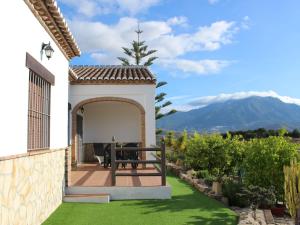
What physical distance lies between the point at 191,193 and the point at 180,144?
9726 mm

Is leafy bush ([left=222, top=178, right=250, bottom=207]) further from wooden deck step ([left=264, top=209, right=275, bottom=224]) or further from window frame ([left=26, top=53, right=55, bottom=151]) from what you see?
window frame ([left=26, top=53, right=55, bottom=151])

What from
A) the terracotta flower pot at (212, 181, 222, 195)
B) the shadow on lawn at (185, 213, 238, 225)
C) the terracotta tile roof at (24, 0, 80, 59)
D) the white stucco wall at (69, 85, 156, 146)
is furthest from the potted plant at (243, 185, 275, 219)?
the white stucco wall at (69, 85, 156, 146)

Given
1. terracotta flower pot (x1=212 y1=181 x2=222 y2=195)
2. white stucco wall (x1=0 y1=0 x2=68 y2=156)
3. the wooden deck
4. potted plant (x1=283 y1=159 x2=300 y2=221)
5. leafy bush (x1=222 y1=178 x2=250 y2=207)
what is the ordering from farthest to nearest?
the wooden deck → terracotta flower pot (x1=212 y1=181 x2=222 y2=195) → leafy bush (x1=222 y1=178 x2=250 y2=207) → potted plant (x1=283 y1=159 x2=300 y2=221) → white stucco wall (x1=0 y1=0 x2=68 y2=156)

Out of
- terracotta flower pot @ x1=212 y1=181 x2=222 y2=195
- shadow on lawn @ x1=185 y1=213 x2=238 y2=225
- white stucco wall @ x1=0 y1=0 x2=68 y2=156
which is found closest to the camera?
white stucco wall @ x1=0 y1=0 x2=68 y2=156

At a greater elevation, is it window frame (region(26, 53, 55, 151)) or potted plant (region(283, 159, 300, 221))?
window frame (region(26, 53, 55, 151))

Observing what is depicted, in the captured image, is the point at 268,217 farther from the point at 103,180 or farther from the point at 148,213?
the point at 103,180

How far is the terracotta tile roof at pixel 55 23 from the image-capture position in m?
7.00

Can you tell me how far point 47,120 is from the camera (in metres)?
8.49

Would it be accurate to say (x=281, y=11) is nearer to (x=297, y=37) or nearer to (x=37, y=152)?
(x=297, y=37)

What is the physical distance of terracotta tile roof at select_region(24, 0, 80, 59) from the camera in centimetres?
700

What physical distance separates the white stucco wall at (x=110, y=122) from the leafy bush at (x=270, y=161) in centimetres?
903

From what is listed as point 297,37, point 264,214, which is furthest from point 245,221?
point 297,37

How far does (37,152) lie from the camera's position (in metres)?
7.22

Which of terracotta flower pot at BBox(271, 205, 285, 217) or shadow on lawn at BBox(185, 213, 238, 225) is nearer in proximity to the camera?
shadow on lawn at BBox(185, 213, 238, 225)
